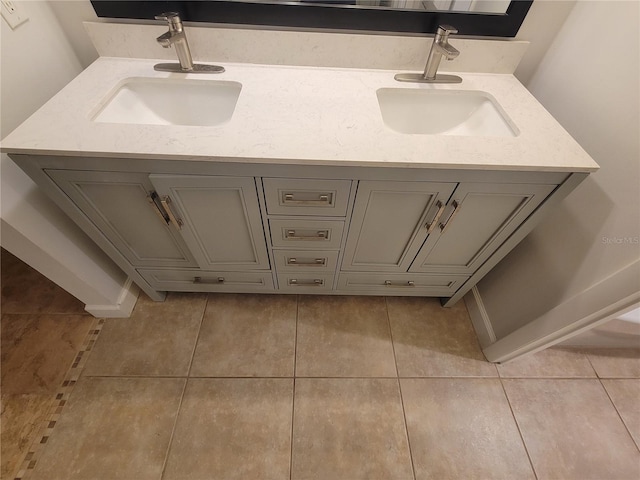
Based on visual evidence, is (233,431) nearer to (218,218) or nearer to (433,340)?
(218,218)

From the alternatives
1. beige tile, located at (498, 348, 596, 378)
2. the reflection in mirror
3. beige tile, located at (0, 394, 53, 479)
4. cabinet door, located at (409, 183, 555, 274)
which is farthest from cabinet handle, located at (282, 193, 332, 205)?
beige tile, located at (0, 394, 53, 479)

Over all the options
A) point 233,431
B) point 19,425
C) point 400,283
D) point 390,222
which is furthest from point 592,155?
point 19,425

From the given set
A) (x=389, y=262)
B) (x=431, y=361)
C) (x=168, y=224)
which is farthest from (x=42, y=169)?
Answer: (x=431, y=361)

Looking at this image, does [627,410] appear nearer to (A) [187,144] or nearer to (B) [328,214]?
(B) [328,214]

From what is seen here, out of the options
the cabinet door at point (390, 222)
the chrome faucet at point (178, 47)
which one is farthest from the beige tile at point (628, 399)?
the chrome faucet at point (178, 47)

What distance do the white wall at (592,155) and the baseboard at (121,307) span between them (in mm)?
1657

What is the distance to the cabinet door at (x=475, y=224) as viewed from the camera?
0.84m

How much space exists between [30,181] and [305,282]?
3.21ft

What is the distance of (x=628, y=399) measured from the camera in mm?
1218

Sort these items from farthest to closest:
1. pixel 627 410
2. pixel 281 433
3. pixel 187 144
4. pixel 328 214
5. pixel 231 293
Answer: pixel 231 293
pixel 627 410
pixel 281 433
pixel 328 214
pixel 187 144

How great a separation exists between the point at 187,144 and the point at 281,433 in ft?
3.38

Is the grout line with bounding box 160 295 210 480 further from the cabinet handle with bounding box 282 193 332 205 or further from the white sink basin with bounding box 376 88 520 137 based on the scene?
the white sink basin with bounding box 376 88 520 137

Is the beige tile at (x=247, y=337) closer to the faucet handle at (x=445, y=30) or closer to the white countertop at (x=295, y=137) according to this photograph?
the white countertop at (x=295, y=137)

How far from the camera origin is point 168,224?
931mm
